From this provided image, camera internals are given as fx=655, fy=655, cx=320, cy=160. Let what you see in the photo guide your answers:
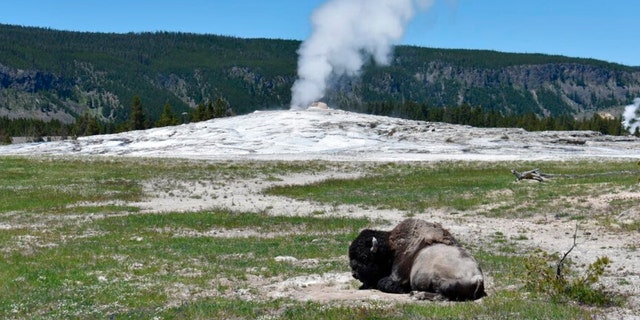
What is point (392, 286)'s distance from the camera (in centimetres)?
1486

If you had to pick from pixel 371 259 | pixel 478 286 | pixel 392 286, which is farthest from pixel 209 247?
pixel 478 286

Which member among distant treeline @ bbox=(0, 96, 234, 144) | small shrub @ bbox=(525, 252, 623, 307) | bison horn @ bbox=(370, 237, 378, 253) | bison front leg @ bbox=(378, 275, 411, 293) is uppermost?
distant treeline @ bbox=(0, 96, 234, 144)

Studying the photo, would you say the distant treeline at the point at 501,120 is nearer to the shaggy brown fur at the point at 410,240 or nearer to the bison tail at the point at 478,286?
the shaggy brown fur at the point at 410,240

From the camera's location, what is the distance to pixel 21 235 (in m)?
25.6

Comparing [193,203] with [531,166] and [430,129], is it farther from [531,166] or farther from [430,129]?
[430,129]

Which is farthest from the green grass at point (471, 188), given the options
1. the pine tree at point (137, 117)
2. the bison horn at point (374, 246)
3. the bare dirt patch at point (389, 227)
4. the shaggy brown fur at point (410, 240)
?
the pine tree at point (137, 117)

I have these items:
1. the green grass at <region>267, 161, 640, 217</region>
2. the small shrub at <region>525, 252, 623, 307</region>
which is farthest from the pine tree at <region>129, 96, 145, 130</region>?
the small shrub at <region>525, 252, 623, 307</region>

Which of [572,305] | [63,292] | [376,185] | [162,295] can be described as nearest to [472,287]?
[572,305]

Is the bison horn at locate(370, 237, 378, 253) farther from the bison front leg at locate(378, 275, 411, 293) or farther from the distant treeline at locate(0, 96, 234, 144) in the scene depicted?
the distant treeline at locate(0, 96, 234, 144)

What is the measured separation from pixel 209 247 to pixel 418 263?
1054 cm

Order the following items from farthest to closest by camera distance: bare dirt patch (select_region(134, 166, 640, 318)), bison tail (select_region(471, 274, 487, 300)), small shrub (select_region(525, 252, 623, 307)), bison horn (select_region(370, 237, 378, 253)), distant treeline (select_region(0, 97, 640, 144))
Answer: distant treeline (select_region(0, 97, 640, 144))
bison horn (select_region(370, 237, 378, 253))
bare dirt patch (select_region(134, 166, 640, 318))
bison tail (select_region(471, 274, 487, 300))
small shrub (select_region(525, 252, 623, 307))

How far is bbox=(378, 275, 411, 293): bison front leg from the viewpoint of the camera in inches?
579

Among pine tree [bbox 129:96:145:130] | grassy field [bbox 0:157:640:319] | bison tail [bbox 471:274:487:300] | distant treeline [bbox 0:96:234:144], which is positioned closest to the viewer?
grassy field [bbox 0:157:640:319]

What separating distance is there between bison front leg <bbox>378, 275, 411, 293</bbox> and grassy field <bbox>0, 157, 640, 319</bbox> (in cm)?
171
